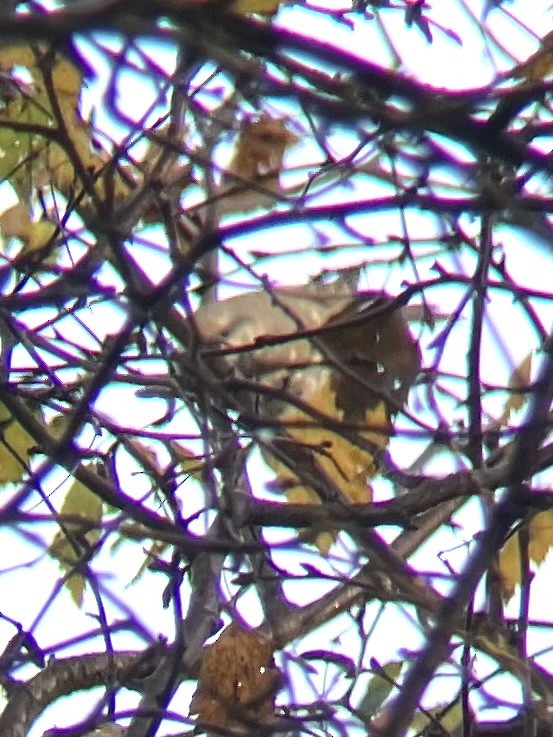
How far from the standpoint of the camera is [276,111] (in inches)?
65.9

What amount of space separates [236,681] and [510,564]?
0.48 metres

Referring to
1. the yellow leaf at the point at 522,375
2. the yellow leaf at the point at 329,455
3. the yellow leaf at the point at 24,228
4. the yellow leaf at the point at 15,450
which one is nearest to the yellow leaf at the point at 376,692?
the yellow leaf at the point at 329,455

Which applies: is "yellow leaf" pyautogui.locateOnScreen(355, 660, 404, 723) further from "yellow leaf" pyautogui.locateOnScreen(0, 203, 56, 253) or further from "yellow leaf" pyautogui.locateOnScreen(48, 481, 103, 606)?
"yellow leaf" pyautogui.locateOnScreen(0, 203, 56, 253)

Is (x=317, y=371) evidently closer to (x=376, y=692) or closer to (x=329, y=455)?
(x=329, y=455)

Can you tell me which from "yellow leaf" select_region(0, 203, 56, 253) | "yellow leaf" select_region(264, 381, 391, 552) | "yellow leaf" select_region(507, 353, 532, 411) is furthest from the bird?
"yellow leaf" select_region(0, 203, 56, 253)

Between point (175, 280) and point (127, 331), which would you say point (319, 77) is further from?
point (127, 331)

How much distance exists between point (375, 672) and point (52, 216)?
0.73m

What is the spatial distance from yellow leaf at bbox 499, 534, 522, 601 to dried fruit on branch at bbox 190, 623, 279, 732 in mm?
392

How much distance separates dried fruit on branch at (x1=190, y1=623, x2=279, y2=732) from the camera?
1.39 meters

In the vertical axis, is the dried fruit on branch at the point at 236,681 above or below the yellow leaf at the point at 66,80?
below

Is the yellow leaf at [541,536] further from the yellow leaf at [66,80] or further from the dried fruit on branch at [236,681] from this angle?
the yellow leaf at [66,80]

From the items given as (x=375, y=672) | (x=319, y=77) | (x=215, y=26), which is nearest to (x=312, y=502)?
(x=375, y=672)

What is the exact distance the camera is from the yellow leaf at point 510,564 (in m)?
1.72

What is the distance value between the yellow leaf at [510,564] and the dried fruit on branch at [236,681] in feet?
1.28
